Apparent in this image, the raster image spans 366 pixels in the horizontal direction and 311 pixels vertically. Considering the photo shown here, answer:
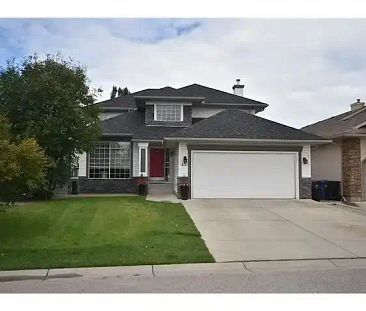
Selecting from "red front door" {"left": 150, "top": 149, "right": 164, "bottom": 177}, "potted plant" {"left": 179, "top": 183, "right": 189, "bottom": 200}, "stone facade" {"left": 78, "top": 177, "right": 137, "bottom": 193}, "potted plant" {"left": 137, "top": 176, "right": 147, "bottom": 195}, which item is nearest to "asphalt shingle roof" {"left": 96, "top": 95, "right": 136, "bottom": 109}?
"red front door" {"left": 150, "top": 149, "right": 164, "bottom": 177}

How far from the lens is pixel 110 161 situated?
2259 cm

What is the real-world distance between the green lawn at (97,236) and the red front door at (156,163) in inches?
313

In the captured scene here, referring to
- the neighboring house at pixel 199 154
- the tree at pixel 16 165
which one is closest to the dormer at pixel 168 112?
the neighboring house at pixel 199 154

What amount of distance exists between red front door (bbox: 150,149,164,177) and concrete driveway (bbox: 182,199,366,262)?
666cm

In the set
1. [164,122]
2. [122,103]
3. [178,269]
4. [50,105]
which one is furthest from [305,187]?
[122,103]

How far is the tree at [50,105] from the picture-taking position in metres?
17.8

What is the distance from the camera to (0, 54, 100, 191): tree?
1783cm

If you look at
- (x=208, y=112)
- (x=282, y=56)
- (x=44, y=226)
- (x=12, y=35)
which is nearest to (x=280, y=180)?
(x=282, y=56)

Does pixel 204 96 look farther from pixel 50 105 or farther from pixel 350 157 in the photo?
pixel 50 105

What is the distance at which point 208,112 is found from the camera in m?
26.6

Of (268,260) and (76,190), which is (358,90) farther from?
(268,260)

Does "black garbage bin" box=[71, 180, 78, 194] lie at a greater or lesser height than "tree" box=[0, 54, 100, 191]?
lesser

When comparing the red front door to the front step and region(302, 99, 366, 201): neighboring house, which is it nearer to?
the front step

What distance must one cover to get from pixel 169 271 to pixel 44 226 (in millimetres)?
5469
